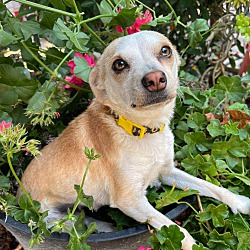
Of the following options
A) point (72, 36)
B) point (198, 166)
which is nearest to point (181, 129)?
point (198, 166)

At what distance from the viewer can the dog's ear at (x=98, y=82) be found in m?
1.27

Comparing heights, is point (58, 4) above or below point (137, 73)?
above

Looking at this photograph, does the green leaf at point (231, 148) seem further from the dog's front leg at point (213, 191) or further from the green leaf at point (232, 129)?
the dog's front leg at point (213, 191)

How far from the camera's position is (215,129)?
60.6 inches

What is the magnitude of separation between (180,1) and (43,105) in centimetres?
98

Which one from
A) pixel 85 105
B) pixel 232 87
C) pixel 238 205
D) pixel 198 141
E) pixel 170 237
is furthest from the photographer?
pixel 85 105

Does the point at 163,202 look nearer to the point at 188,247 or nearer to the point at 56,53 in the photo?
the point at 188,247

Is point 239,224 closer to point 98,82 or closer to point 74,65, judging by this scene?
point 98,82

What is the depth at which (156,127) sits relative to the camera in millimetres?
1342

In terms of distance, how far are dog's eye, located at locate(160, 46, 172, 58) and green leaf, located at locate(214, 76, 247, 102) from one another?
478mm

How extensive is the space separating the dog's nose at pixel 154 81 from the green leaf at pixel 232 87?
63 centimetres

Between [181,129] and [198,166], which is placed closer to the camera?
[198,166]

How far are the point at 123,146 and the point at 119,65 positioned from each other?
273 mm

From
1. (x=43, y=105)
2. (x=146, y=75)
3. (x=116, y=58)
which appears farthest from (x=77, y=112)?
(x=146, y=75)
